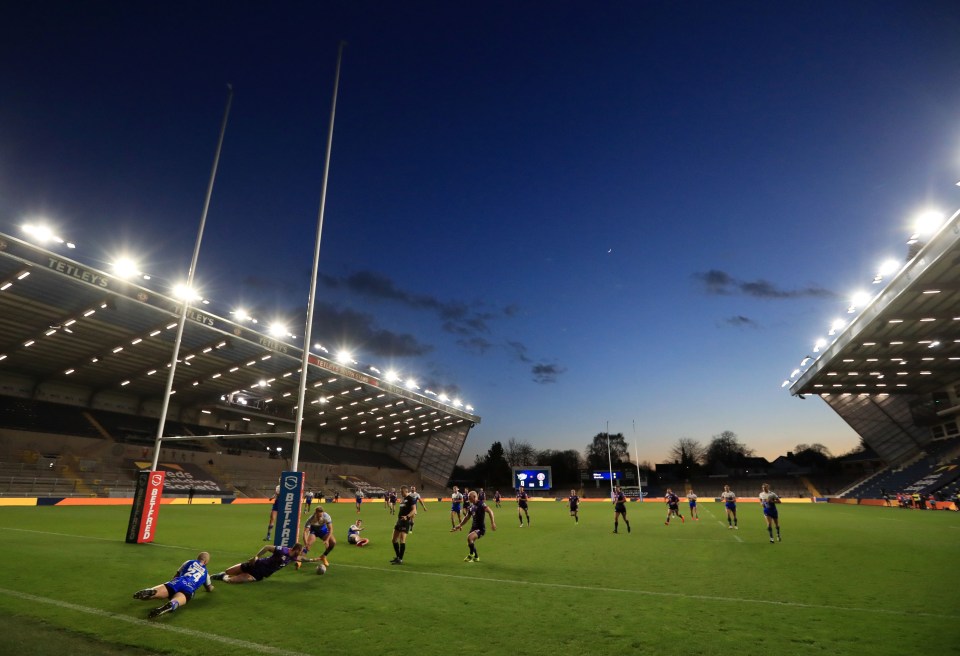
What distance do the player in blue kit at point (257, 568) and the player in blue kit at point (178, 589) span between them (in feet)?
3.74

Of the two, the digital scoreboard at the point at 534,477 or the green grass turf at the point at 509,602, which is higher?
the digital scoreboard at the point at 534,477

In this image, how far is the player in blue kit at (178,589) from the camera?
6.79 metres

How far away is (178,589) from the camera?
7199 millimetres

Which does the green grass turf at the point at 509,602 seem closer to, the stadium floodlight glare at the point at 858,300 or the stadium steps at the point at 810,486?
the stadium floodlight glare at the point at 858,300

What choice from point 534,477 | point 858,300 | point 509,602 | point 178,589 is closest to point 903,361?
point 858,300

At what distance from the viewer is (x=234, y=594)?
26.7 ft

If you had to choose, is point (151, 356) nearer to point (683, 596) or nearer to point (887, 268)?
point (683, 596)

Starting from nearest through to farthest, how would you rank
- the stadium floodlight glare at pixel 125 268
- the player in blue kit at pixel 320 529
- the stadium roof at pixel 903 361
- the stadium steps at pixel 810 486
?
the player in blue kit at pixel 320 529, the stadium roof at pixel 903 361, the stadium floodlight glare at pixel 125 268, the stadium steps at pixel 810 486

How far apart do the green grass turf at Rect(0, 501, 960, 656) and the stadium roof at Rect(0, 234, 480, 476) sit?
69.9ft

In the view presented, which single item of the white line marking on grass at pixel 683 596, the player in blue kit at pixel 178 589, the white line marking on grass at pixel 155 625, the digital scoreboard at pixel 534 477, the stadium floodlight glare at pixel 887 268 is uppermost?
the stadium floodlight glare at pixel 887 268

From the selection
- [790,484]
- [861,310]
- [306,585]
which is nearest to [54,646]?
[306,585]

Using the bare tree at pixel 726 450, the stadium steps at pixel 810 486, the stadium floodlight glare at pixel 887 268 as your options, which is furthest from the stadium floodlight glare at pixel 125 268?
the bare tree at pixel 726 450

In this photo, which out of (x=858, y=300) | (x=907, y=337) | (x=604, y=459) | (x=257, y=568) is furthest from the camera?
(x=604, y=459)

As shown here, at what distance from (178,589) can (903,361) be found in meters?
56.0
